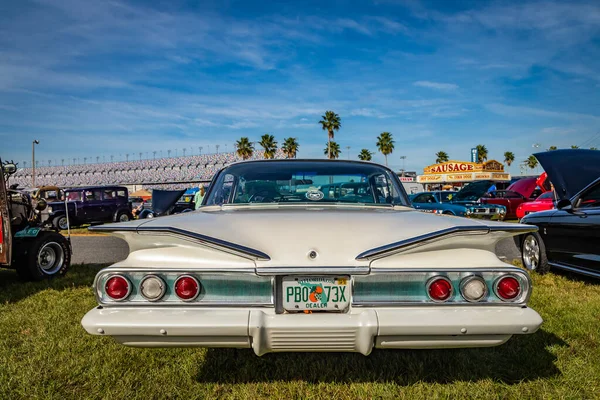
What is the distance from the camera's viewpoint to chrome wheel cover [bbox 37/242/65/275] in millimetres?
6169

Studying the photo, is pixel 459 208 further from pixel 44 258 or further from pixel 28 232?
pixel 28 232

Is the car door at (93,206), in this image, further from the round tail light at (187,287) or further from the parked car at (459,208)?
the round tail light at (187,287)

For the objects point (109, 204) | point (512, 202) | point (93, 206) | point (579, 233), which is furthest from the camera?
point (109, 204)

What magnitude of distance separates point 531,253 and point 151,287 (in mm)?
5771

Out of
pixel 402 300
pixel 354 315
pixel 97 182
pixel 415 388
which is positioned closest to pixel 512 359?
pixel 415 388

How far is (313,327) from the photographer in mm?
2018

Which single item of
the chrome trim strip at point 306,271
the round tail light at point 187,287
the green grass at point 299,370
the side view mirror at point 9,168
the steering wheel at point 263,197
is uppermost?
the side view mirror at point 9,168

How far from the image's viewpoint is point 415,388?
8.47 feet

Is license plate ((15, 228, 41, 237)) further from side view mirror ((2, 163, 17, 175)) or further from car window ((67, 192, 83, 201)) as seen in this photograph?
car window ((67, 192, 83, 201))

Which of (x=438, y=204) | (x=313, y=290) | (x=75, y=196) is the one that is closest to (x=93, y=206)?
(x=75, y=196)

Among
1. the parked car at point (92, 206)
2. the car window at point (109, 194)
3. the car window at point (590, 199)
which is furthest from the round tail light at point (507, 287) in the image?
the car window at point (109, 194)

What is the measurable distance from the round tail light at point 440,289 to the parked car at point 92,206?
57.0 ft

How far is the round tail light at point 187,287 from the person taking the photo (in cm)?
213

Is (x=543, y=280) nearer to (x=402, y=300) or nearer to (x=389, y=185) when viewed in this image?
(x=389, y=185)
